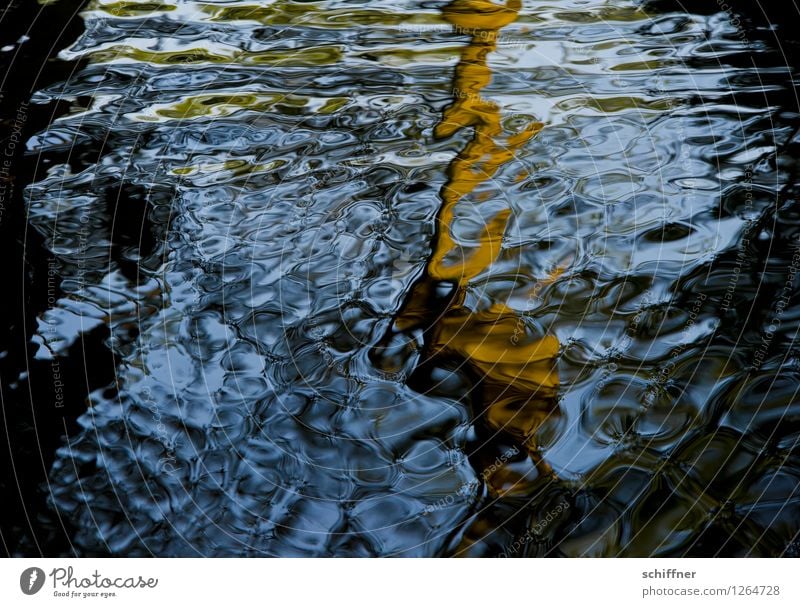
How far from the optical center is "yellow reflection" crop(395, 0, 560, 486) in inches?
36.5

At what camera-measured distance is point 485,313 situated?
1020 millimetres

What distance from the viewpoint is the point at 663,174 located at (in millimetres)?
1161

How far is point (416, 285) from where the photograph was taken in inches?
40.9

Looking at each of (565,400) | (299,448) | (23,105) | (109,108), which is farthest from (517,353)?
(23,105)

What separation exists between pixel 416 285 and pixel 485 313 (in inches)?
4.1

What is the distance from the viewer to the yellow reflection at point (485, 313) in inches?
36.5

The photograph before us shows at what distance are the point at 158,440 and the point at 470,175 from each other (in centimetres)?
60

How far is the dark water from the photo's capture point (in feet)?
2.79

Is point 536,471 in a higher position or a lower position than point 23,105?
lower

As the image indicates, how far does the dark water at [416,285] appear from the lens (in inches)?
33.5
